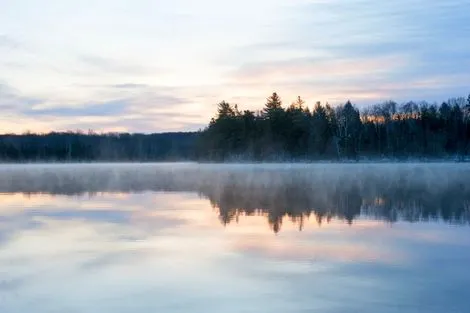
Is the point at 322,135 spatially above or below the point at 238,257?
above

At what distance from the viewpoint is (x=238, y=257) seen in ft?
21.2

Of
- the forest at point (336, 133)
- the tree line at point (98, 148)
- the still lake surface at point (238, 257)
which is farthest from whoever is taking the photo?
the tree line at point (98, 148)

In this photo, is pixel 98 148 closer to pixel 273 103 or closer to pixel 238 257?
pixel 273 103

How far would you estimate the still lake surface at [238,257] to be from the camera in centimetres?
471

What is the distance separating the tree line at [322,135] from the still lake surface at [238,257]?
41.1 metres

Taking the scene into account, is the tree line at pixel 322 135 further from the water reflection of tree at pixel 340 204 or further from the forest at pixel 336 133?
the water reflection of tree at pixel 340 204

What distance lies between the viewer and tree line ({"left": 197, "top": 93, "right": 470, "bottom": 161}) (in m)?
53.0

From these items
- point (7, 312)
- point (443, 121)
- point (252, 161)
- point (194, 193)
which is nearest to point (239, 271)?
point (7, 312)

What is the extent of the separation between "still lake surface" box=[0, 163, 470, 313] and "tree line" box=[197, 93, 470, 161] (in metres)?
41.1

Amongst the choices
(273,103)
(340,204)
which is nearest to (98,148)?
(273,103)

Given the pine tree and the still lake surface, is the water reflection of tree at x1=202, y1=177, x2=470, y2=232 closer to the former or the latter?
the still lake surface

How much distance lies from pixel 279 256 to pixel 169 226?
2.91 m

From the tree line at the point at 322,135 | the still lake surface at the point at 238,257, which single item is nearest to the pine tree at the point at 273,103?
the tree line at the point at 322,135

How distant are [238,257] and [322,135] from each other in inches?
1897
